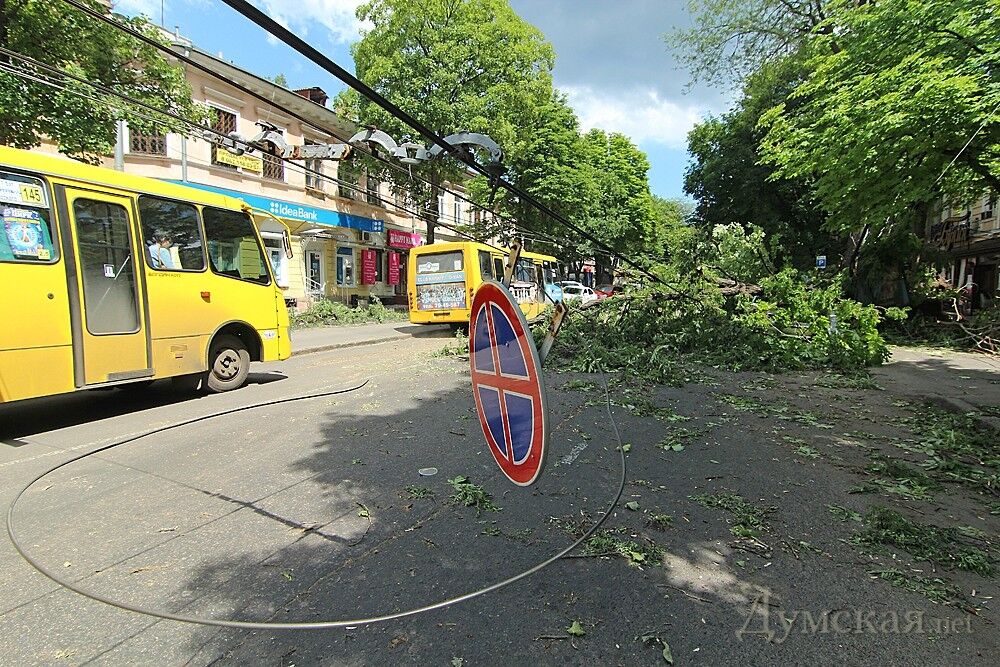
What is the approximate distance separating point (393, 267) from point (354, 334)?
10.9m

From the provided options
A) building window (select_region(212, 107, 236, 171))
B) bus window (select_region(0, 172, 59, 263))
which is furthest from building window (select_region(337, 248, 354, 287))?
bus window (select_region(0, 172, 59, 263))

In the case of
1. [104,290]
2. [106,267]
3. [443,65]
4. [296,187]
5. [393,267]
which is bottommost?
[104,290]

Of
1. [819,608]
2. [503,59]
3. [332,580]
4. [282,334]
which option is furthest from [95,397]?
[503,59]

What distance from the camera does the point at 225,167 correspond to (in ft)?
62.8

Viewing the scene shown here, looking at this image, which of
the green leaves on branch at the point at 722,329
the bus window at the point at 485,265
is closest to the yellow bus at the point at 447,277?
the bus window at the point at 485,265

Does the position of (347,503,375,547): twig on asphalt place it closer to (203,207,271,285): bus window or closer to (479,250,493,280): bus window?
(203,207,271,285): bus window

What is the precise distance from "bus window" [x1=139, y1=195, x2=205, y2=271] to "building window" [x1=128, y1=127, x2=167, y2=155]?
12.1 meters

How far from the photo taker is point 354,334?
1673 cm

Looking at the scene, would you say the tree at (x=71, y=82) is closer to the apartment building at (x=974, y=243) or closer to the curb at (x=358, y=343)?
the curb at (x=358, y=343)

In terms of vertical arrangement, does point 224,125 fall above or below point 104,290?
above

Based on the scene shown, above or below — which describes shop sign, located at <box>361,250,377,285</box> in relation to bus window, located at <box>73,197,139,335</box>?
above

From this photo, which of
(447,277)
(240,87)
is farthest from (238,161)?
(240,87)

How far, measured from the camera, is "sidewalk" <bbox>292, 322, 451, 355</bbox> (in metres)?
14.0

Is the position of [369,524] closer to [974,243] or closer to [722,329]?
[722,329]
